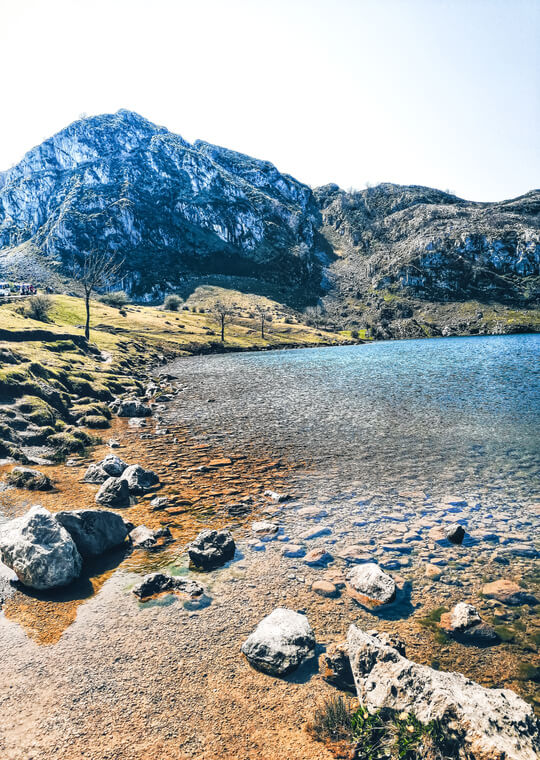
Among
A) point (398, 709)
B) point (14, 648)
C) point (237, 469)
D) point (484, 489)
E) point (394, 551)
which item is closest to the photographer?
point (398, 709)

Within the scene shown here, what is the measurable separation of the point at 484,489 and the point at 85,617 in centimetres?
1958

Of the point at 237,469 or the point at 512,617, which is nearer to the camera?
the point at 512,617

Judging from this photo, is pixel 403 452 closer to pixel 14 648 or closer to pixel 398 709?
pixel 398 709

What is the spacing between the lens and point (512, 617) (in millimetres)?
10828

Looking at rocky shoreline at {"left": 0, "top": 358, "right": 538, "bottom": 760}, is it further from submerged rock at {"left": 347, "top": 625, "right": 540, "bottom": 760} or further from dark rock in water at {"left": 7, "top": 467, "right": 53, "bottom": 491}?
dark rock in water at {"left": 7, "top": 467, "right": 53, "bottom": 491}

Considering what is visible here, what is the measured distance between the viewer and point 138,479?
68.2ft

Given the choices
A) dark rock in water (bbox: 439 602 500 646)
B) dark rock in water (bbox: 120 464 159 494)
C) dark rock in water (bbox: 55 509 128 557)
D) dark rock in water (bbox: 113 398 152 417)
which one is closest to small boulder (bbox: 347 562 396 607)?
dark rock in water (bbox: 439 602 500 646)

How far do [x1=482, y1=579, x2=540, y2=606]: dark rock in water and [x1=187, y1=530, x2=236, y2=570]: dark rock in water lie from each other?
350 inches

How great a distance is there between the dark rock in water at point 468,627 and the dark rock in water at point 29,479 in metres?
19.6

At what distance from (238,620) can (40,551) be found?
274 inches

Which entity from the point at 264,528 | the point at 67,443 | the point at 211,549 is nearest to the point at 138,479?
the point at 264,528

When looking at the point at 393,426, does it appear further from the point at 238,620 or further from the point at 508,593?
the point at 238,620

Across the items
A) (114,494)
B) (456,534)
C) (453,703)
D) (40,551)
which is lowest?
(114,494)

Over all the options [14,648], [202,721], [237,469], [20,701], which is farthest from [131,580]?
[237,469]
